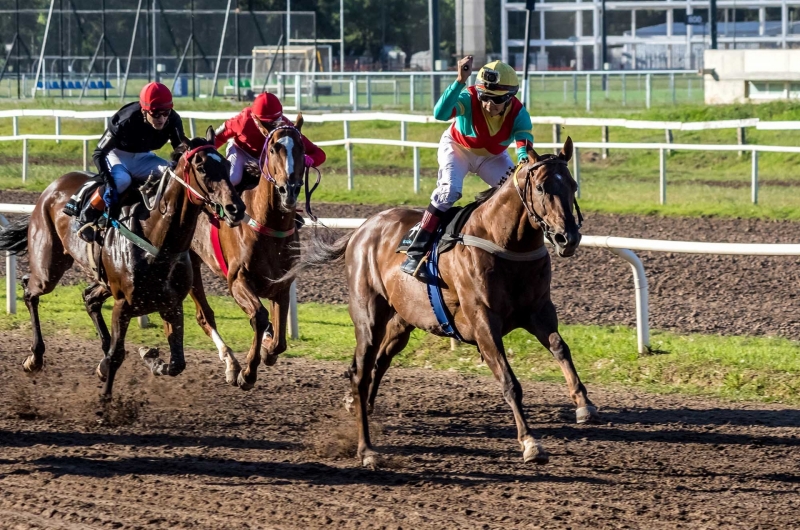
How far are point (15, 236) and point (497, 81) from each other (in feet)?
15.0

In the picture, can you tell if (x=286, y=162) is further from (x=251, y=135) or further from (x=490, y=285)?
(x=490, y=285)

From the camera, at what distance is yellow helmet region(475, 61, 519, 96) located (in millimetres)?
6133

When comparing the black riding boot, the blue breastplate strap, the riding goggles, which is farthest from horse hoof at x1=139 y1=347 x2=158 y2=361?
the riding goggles

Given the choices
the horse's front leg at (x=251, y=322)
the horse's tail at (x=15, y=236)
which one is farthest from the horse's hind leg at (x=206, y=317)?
the horse's tail at (x=15, y=236)

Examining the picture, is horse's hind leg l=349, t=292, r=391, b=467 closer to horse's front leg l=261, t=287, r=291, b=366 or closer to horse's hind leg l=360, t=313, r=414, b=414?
horse's hind leg l=360, t=313, r=414, b=414

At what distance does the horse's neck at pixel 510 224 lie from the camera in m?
5.82

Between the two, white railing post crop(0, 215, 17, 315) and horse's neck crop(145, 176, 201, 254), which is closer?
horse's neck crop(145, 176, 201, 254)

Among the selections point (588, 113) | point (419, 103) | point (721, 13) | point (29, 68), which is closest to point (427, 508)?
point (588, 113)

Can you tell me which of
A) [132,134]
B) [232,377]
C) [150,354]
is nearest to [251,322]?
[232,377]

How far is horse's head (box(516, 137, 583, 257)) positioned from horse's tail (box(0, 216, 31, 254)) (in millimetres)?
4807

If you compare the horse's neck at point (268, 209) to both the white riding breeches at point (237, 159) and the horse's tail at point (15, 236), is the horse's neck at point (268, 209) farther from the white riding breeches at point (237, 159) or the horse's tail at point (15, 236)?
the horse's tail at point (15, 236)

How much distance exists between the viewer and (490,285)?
5.87 metres

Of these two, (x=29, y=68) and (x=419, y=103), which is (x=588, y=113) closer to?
(x=419, y=103)

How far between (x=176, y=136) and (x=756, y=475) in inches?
163
